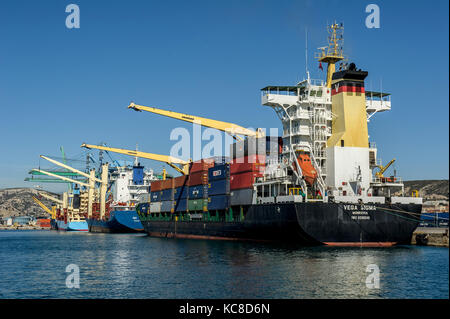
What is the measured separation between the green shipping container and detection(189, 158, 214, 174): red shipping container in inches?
138

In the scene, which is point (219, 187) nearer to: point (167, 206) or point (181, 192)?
point (181, 192)

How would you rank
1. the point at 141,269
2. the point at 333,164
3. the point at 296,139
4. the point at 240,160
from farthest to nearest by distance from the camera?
the point at 240,160 → the point at 296,139 → the point at 333,164 → the point at 141,269

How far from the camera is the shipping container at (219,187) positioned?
158 feet

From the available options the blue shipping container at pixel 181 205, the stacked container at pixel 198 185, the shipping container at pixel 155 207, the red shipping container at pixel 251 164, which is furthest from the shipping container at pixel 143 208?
the red shipping container at pixel 251 164

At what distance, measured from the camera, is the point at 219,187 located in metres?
49.5

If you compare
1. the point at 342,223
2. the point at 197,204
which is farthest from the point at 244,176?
the point at 342,223

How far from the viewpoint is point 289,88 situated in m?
46.1

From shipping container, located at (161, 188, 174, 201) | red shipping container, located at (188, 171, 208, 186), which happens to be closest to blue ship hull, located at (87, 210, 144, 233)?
shipping container, located at (161, 188, 174, 201)

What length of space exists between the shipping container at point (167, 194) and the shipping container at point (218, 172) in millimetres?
12696
